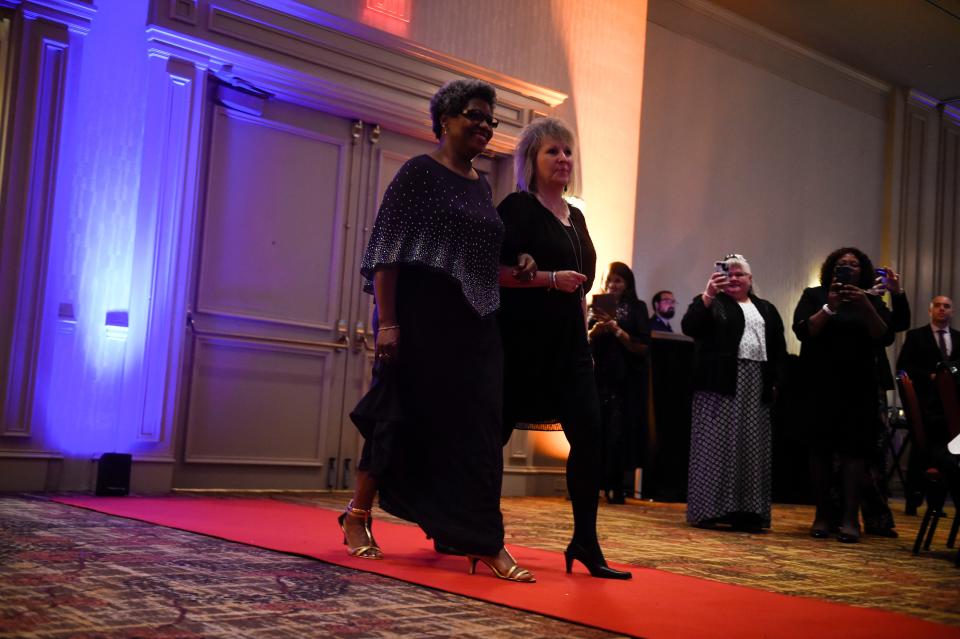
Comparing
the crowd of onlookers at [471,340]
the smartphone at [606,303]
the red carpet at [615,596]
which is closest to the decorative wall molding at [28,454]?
the red carpet at [615,596]

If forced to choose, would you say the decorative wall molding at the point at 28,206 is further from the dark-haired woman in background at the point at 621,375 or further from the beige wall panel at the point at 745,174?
the beige wall panel at the point at 745,174

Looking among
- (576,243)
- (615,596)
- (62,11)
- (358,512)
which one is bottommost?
(615,596)

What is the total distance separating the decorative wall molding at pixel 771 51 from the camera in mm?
8836

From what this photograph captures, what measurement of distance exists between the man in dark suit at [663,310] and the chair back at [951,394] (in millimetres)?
3730

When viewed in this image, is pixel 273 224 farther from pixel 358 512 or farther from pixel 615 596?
pixel 615 596

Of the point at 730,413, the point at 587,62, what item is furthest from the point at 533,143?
the point at 587,62

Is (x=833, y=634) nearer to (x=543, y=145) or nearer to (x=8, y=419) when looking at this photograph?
(x=543, y=145)

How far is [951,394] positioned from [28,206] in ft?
13.8

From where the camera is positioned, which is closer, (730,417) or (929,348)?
(730,417)

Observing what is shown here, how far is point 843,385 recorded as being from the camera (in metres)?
5.10

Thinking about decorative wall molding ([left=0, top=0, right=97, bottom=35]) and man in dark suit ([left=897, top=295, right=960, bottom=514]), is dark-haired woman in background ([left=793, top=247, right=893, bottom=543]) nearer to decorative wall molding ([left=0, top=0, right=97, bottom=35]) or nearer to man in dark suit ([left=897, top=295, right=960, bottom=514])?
man in dark suit ([left=897, top=295, right=960, bottom=514])

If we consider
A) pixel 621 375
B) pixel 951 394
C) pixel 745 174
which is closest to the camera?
pixel 951 394

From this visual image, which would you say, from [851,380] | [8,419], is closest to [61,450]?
[8,419]

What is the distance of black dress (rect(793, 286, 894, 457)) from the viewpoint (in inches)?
199
